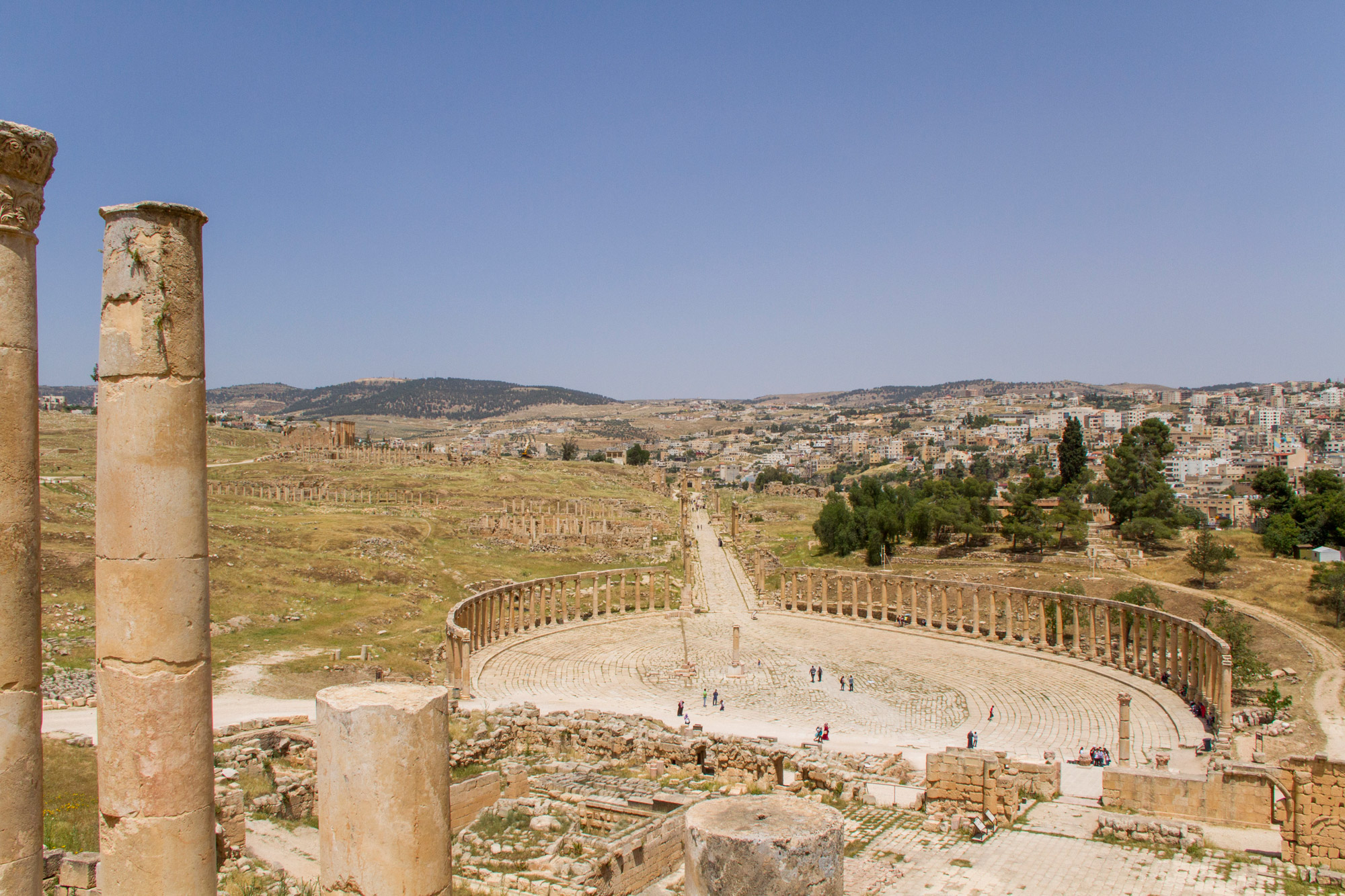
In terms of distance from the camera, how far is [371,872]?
6859 millimetres

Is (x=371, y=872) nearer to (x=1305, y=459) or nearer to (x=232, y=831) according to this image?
(x=232, y=831)

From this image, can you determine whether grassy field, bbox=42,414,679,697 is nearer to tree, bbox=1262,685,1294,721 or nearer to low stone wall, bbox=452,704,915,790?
low stone wall, bbox=452,704,915,790

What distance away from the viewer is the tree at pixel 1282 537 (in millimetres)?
51750

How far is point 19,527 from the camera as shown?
→ 654 centimetres

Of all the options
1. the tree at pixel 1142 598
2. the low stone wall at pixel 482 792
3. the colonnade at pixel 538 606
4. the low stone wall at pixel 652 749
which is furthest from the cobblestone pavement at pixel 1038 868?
the tree at pixel 1142 598

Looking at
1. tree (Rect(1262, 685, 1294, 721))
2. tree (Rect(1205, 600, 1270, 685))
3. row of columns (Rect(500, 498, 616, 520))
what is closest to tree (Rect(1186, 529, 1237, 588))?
tree (Rect(1205, 600, 1270, 685))

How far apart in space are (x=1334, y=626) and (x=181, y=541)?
147ft

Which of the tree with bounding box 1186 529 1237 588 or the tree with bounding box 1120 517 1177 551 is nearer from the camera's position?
the tree with bounding box 1186 529 1237 588

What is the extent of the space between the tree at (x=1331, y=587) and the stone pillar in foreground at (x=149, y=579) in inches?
1749

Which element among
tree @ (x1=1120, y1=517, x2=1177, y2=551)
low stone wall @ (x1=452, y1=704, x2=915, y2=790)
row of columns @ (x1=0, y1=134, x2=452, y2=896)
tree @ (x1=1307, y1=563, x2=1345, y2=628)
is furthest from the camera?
tree @ (x1=1120, y1=517, x2=1177, y2=551)

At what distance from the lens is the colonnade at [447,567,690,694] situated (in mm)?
28359

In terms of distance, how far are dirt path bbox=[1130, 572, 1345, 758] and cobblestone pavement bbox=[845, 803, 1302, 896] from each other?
5338mm

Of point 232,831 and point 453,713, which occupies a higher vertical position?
point 232,831

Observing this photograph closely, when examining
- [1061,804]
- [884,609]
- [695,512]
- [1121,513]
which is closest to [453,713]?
[1061,804]
